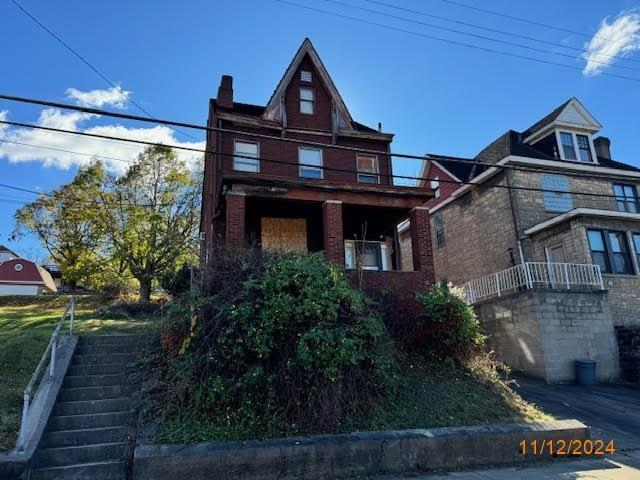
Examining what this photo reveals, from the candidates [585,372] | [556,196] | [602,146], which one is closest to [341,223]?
[585,372]

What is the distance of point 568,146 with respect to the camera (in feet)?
68.1

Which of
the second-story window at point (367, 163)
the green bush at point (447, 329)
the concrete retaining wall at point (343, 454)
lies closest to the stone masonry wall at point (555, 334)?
the green bush at point (447, 329)

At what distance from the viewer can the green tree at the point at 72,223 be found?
920 inches

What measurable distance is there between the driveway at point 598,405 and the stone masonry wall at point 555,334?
736 millimetres

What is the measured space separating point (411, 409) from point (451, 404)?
32.4 inches

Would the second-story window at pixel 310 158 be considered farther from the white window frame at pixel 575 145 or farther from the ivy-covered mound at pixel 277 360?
the white window frame at pixel 575 145

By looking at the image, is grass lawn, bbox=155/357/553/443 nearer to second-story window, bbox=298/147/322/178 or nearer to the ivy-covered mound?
the ivy-covered mound

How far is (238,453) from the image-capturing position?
5.55 m

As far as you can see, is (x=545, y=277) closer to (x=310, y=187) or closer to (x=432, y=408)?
(x=310, y=187)

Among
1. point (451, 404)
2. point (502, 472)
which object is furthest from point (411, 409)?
point (502, 472)

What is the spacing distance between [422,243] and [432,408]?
266 inches

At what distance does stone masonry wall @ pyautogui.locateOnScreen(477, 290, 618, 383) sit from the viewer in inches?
527

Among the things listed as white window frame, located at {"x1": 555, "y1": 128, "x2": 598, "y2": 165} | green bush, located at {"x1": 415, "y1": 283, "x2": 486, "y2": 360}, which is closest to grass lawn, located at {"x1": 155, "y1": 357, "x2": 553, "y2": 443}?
green bush, located at {"x1": 415, "y1": 283, "x2": 486, "y2": 360}

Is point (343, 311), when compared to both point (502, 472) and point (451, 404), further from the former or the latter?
point (502, 472)
